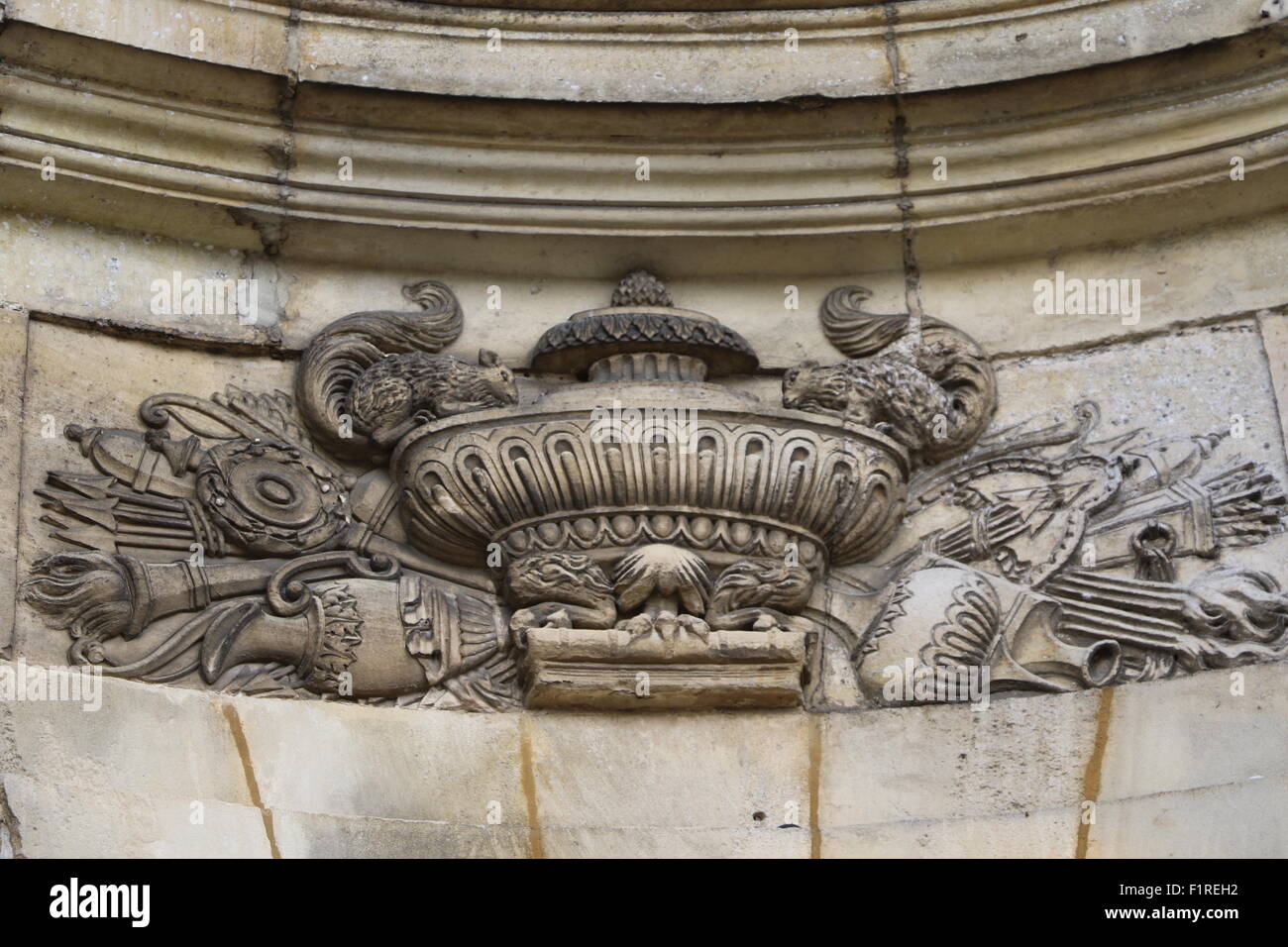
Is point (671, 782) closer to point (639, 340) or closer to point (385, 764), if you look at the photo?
point (385, 764)

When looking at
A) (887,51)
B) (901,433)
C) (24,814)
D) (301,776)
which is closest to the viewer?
(24,814)

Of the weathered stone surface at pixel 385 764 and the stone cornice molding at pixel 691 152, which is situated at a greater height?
the stone cornice molding at pixel 691 152

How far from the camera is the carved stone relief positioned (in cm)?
549

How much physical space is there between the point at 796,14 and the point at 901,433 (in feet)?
3.83

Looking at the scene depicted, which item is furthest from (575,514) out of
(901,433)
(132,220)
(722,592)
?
(132,220)

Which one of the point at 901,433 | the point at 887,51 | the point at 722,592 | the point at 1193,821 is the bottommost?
the point at 1193,821

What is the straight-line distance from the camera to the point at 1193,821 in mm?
→ 5203

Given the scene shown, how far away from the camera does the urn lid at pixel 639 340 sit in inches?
234

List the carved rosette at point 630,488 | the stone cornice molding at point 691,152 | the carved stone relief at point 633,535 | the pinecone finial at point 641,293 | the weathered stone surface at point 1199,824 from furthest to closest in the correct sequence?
the pinecone finial at point 641,293 < the stone cornice molding at point 691,152 < the carved rosette at point 630,488 < the carved stone relief at point 633,535 < the weathered stone surface at point 1199,824

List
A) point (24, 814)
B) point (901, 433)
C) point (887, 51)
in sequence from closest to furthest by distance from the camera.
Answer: point (24, 814) → point (901, 433) → point (887, 51)

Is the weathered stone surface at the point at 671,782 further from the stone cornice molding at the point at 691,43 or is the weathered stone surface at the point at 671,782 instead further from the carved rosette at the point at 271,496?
the stone cornice molding at the point at 691,43

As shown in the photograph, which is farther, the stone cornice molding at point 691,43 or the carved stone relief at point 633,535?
the stone cornice molding at point 691,43

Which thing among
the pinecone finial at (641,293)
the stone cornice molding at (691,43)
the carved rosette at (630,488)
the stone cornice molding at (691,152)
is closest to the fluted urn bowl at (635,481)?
the carved rosette at (630,488)

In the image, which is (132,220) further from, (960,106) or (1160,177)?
(1160,177)
